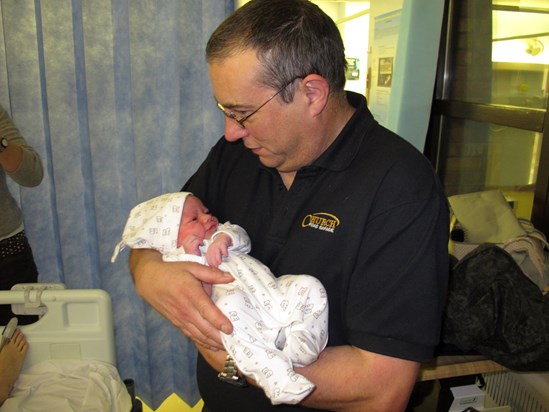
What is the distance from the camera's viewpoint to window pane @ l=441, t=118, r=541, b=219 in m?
2.40

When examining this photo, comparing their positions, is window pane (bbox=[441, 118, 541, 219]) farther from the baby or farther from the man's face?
the baby

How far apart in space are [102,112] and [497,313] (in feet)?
6.80

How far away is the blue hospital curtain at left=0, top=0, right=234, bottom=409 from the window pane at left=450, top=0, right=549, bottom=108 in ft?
5.00

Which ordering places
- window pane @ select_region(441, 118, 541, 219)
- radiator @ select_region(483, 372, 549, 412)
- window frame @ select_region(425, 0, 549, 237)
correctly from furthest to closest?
1. window pane @ select_region(441, 118, 541, 219)
2. window frame @ select_region(425, 0, 549, 237)
3. radiator @ select_region(483, 372, 549, 412)

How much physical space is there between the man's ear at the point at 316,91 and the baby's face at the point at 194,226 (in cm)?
49

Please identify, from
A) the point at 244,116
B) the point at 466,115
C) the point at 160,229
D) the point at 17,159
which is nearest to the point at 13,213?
the point at 17,159

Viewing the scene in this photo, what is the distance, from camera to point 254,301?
43.2 inches

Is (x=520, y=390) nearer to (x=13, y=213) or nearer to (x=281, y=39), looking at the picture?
(x=281, y=39)

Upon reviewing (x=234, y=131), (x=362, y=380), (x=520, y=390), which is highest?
(x=234, y=131)

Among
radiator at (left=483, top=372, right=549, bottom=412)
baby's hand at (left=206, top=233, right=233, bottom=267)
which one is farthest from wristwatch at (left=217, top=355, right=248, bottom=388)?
radiator at (left=483, top=372, right=549, bottom=412)

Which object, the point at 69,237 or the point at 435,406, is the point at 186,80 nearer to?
the point at 69,237

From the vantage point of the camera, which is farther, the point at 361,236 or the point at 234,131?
the point at 234,131

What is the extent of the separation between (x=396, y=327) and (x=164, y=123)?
6.24 ft

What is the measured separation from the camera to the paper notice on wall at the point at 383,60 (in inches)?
110
